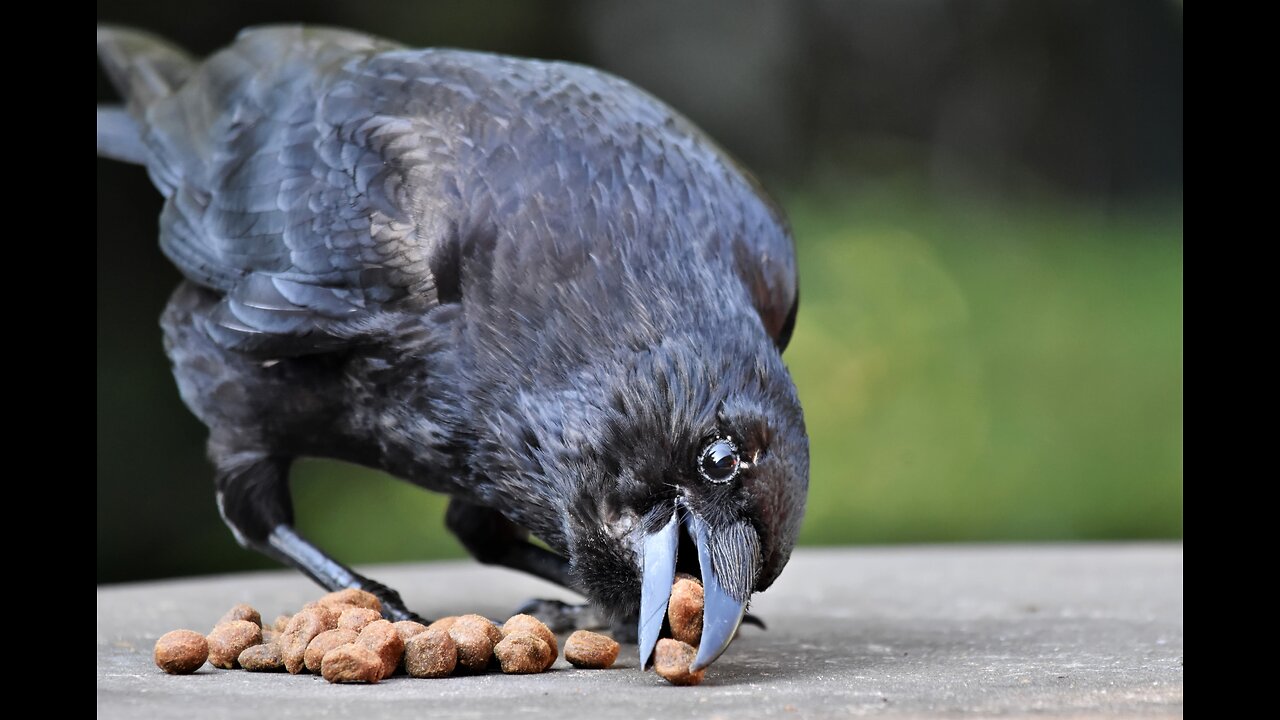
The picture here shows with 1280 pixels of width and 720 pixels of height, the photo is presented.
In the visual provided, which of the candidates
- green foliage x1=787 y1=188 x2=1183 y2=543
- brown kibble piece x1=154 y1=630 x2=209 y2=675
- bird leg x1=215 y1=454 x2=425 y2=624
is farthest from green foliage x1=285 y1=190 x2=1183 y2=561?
brown kibble piece x1=154 y1=630 x2=209 y2=675

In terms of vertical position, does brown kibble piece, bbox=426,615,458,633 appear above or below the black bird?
below

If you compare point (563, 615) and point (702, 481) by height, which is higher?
point (702, 481)

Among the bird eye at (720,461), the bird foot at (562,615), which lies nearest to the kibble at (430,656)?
the bird eye at (720,461)

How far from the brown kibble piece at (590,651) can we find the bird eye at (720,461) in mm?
454

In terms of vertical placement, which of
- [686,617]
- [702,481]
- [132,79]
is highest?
[132,79]

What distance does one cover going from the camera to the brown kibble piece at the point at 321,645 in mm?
2775

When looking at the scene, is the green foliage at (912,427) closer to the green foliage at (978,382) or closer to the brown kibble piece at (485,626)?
the green foliage at (978,382)

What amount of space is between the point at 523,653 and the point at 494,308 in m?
0.73

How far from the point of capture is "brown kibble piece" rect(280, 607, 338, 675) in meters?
2.82

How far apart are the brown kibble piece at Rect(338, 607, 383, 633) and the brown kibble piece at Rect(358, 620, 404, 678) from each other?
0.14 m

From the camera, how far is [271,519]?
3.77m

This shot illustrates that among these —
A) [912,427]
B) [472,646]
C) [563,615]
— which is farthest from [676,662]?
[912,427]

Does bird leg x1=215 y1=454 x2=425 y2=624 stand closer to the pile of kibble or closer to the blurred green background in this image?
the pile of kibble

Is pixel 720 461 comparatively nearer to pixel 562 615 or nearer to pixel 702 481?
pixel 702 481
